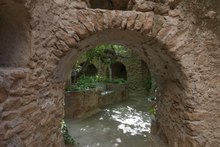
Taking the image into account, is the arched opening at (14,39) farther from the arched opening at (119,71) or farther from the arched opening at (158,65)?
the arched opening at (119,71)

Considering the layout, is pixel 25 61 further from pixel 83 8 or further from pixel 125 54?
pixel 125 54

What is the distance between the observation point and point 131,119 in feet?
24.0

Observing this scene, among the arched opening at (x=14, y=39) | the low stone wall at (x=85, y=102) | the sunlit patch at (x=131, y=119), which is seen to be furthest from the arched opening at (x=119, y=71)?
the arched opening at (x=14, y=39)

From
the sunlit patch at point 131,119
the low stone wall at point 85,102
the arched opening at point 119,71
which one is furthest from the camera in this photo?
the arched opening at point 119,71

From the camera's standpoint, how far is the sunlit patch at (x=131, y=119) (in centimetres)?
609

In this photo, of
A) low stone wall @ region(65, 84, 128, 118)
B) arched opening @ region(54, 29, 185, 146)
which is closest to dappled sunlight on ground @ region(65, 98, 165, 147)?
low stone wall @ region(65, 84, 128, 118)

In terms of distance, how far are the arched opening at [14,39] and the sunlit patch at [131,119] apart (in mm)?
4404

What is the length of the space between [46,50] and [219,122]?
88.3 inches

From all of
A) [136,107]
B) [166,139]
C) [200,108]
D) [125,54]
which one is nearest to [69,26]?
[200,108]

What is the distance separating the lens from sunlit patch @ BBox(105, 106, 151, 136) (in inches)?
240

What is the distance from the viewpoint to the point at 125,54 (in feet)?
46.9

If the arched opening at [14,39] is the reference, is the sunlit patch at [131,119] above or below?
below

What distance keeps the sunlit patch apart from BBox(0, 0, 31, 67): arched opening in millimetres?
4404

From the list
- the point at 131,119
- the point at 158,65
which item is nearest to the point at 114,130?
the point at 131,119
